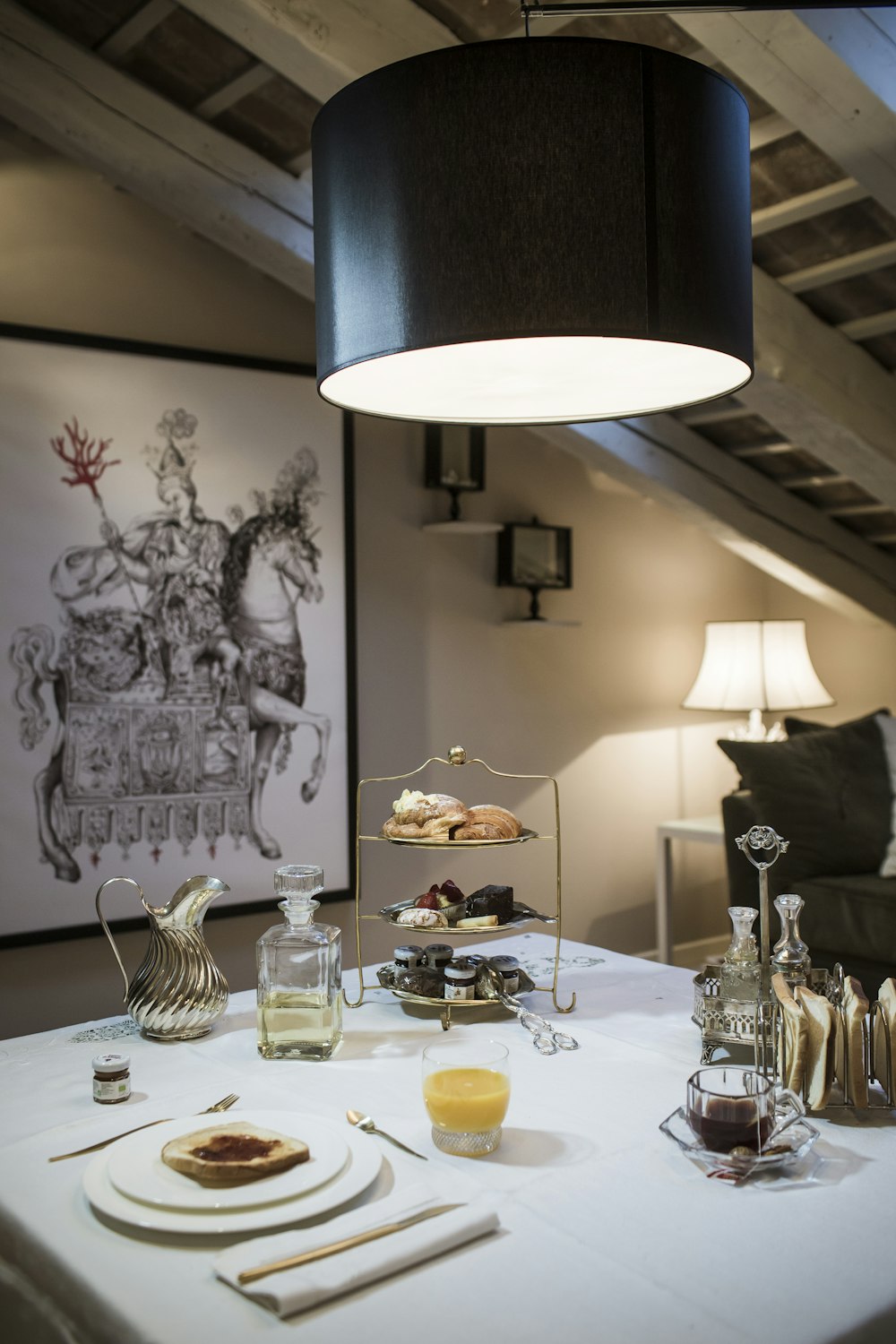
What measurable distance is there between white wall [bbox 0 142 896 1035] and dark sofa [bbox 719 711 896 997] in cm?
73

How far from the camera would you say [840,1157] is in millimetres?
1167

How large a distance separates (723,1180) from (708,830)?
267 cm

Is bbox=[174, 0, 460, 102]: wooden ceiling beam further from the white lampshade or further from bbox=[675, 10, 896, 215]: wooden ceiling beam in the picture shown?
the white lampshade

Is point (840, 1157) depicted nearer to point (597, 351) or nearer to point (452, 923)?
point (452, 923)

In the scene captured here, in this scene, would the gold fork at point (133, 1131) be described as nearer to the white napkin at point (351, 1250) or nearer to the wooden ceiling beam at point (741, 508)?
the white napkin at point (351, 1250)

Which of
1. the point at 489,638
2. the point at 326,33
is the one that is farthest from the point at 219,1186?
the point at 489,638

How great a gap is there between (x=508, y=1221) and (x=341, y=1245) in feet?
0.51

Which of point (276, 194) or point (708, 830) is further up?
point (276, 194)

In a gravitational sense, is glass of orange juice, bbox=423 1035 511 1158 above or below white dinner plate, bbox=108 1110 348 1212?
above

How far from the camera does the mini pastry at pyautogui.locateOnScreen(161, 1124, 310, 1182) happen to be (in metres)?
1.05

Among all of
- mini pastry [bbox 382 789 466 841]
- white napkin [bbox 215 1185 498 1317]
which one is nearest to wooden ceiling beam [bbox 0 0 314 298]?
mini pastry [bbox 382 789 466 841]

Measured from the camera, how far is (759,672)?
386 cm

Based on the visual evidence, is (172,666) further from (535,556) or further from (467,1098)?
(467,1098)

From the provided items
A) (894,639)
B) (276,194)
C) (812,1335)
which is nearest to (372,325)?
(812,1335)
